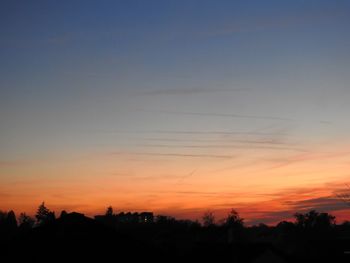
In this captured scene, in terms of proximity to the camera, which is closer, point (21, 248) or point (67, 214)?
point (21, 248)

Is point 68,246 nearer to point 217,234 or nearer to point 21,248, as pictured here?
point 21,248

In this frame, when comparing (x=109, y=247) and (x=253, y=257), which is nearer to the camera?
(x=109, y=247)

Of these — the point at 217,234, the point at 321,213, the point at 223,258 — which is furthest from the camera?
the point at 321,213

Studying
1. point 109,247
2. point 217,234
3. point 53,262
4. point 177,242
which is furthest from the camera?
point 217,234

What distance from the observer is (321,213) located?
156375 millimetres

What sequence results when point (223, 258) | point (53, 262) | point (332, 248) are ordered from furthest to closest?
point (332, 248) < point (223, 258) < point (53, 262)

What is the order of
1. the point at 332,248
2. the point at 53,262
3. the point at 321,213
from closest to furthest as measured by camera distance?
1. the point at 53,262
2. the point at 332,248
3. the point at 321,213

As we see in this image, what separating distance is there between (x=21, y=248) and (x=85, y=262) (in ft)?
11.8

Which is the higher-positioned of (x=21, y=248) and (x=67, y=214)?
(x=67, y=214)

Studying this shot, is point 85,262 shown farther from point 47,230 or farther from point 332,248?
point 332,248

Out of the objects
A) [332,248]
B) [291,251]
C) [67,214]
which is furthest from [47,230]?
[291,251]

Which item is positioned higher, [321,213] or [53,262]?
[321,213]

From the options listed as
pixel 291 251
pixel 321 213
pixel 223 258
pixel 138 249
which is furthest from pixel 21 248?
pixel 321 213

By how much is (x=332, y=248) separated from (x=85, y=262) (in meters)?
54.8
